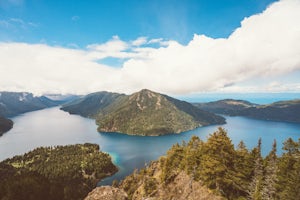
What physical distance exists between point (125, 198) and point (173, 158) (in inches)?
2893

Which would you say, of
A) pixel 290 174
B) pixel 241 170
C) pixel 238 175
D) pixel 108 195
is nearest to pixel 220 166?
pixel 238 175

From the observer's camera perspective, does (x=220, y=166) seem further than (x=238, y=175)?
Yes

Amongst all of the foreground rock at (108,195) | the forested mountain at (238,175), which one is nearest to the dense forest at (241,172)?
the forested mountain at (238,175)

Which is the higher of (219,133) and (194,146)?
(219,133)

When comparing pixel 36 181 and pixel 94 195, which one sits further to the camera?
pixel 36 181

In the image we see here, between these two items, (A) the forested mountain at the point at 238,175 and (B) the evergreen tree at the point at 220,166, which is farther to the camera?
(B) the evergreen tree at the point at 220,166

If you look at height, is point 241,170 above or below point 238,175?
below

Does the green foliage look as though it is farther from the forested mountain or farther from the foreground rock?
the foreground rock

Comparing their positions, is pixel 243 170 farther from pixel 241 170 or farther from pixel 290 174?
pixel 290 174

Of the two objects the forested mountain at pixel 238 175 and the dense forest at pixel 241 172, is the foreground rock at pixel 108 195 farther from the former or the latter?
the dense forest at pixel 241 172

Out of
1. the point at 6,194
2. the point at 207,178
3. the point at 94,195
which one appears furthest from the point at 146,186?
the point at 6,194

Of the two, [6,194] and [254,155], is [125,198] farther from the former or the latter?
[6,194]

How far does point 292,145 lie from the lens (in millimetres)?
57281

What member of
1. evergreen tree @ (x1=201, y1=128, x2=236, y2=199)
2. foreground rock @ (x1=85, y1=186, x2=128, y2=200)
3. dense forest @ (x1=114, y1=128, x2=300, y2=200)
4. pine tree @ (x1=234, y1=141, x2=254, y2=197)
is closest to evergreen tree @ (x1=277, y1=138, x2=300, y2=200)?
dense forest @ (x1=114, y1=128, x2=300, y2=200)
